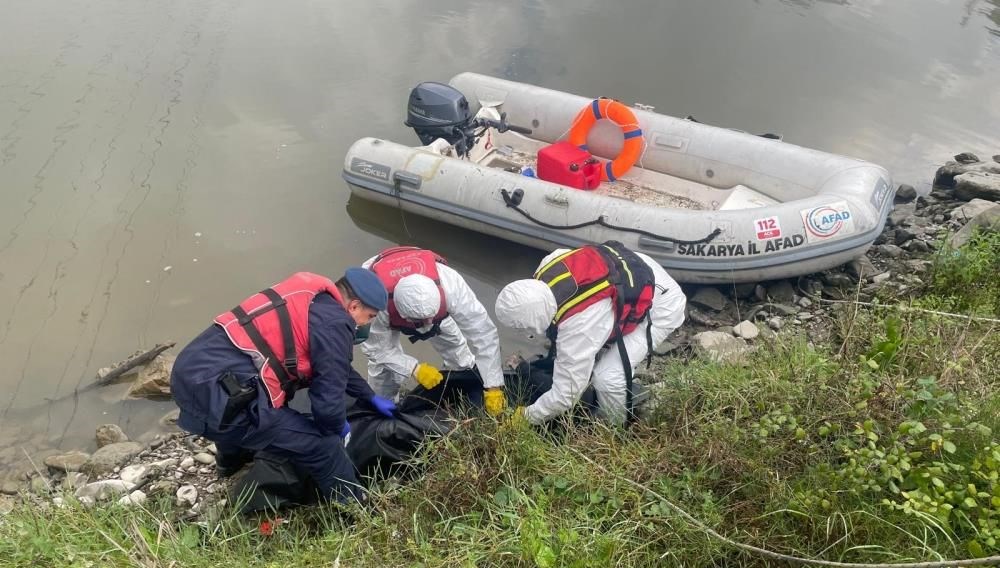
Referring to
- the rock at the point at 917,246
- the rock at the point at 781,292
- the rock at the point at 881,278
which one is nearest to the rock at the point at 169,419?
the rock at the point at 781,292

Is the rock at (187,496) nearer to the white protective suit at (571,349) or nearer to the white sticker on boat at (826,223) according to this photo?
the white protective suit at (571,349)

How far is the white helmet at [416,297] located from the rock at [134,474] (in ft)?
4.81

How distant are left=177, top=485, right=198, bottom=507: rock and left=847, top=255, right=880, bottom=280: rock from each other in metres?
4.23

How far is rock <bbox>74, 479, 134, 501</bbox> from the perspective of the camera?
107 inches

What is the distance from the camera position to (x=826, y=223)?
4.03 m

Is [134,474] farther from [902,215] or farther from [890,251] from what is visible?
[902,215]

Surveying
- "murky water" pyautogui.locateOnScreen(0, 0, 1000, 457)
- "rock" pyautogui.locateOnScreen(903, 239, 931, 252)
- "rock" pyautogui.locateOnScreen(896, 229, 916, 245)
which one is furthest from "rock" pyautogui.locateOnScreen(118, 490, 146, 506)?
"rock" pyautogui.locateOnScreen(896, 229, 916, 245)

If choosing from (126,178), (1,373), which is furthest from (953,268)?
(126,178)

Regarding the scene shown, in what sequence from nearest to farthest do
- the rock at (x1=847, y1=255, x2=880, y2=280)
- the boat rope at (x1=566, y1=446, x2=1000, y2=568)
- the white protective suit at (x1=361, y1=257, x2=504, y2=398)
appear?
the boat rope at (x1=566, y1=446, x2=1000, y2=568) → the white protective suit at (x1=361, y1=257, x2=504, y2=398) → the rock at (x1=847, y1=255, x2=880, y2=280)

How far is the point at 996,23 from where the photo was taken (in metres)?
10.0

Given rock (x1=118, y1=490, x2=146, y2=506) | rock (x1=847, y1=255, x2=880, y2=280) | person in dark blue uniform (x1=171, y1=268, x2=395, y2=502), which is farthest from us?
rock (x1=847, y1=255, x2=880, y2=280)

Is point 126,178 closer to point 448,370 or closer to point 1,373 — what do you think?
point 1,373

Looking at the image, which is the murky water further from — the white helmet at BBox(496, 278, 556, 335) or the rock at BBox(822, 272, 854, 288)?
the rock at BBox(822, 272, 854, 288)

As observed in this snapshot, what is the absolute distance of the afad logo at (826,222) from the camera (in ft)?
13.2
